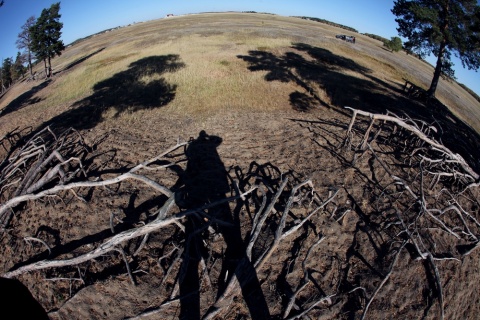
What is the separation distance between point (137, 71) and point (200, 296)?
64.2 feet

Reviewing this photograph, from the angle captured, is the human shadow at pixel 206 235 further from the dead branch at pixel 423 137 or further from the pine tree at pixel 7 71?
the pine tree at pixel 7 71

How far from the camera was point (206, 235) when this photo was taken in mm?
5855

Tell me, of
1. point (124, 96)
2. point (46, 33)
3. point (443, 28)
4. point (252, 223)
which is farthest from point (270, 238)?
point (46, 33)

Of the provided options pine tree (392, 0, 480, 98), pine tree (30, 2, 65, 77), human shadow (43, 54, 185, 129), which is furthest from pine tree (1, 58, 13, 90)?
pine tree (392, 0, 480, 98)

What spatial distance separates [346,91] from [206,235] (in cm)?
1480

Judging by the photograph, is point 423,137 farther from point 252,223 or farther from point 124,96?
point 124,96

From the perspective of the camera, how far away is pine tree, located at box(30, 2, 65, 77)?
27.0 meters

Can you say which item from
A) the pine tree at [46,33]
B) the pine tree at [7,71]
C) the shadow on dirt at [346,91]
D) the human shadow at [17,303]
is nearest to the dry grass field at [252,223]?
the human shadow at [17,303]

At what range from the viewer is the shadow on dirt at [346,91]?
1441 cm

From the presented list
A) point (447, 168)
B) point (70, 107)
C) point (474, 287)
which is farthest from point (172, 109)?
point (474, 287)

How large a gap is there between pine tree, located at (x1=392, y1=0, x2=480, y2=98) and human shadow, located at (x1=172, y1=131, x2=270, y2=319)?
53.6 ft

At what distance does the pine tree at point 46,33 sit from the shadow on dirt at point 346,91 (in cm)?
1980

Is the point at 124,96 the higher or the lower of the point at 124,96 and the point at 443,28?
the lower

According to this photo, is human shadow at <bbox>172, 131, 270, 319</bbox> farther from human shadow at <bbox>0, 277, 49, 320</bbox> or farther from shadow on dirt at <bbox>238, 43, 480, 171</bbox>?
shadow on dirt at <bbox>238, 43, 480, 171</bbox>
